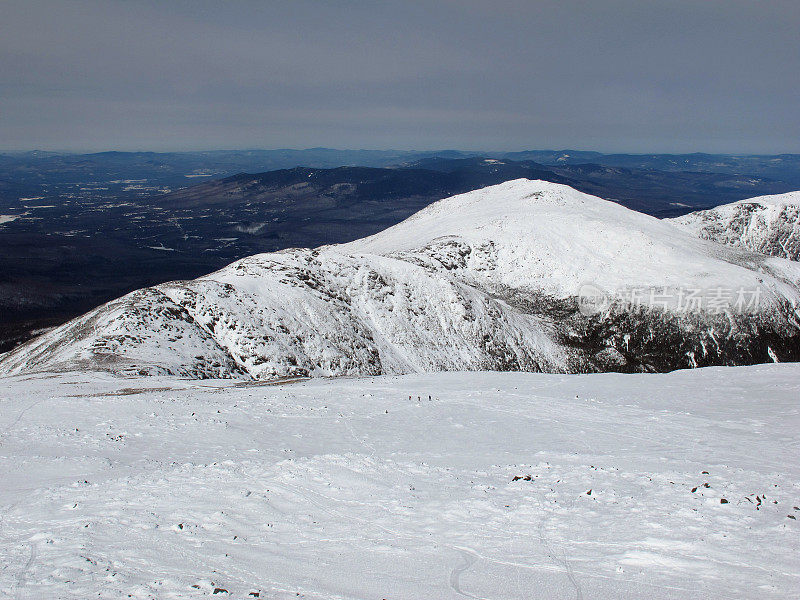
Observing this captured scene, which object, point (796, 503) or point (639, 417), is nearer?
point (796, 503)

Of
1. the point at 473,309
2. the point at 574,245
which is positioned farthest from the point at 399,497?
the point at 574,245

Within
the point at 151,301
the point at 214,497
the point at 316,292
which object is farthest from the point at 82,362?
the point at 214,497

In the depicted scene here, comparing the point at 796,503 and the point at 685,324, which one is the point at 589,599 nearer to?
the point at 796,503

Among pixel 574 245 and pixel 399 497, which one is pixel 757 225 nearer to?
pixel 574 245

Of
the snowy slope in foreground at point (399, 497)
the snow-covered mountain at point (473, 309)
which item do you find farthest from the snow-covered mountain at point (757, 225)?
the snowy slope in foreground at point (399, 497)

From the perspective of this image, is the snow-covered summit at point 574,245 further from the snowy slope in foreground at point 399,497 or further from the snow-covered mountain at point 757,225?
the snowy slope in foreground at point 399,497

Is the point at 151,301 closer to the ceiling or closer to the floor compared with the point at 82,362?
closer to the ceiling
